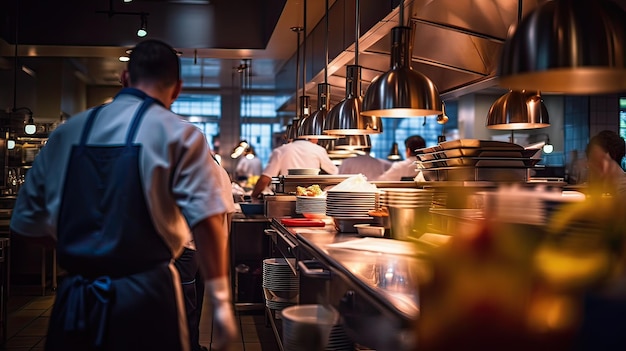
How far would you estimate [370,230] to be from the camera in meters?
3.62

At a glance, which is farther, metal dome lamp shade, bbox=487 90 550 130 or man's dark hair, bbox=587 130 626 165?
man's dark hair, bbox=587 130 626 165

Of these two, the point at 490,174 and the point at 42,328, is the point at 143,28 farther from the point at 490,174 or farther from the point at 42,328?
the point at 490,174

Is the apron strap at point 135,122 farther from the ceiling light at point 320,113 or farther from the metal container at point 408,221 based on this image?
the ceiling light at point 320,113

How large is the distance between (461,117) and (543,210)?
12.4 meters

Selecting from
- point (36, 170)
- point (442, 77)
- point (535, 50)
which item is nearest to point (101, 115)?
point (36, 170)

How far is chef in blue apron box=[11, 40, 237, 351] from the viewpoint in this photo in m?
2.19

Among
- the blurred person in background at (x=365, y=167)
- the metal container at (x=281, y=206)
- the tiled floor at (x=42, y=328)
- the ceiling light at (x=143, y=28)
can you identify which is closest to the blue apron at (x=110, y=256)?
the tiled floor at (x=42, y=328)

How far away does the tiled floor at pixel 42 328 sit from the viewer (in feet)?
16.6

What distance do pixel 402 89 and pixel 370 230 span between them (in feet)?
3.50

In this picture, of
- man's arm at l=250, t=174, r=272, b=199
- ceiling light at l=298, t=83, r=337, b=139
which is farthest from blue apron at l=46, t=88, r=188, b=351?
man's arm at l=250, t=174, r=272, b=199

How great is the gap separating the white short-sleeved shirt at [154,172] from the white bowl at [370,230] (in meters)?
1.42

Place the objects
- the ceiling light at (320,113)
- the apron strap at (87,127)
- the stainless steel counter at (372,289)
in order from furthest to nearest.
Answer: the ceiling light at (320,113), the apron strap at (87,127), the stainless steel counter at (372,289)

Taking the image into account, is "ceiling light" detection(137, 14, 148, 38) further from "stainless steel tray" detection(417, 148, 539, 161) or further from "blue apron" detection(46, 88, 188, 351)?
"blue apron" detection(46, 88, 188, 351)

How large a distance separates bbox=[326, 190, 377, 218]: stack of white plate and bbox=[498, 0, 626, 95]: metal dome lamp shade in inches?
91.6
